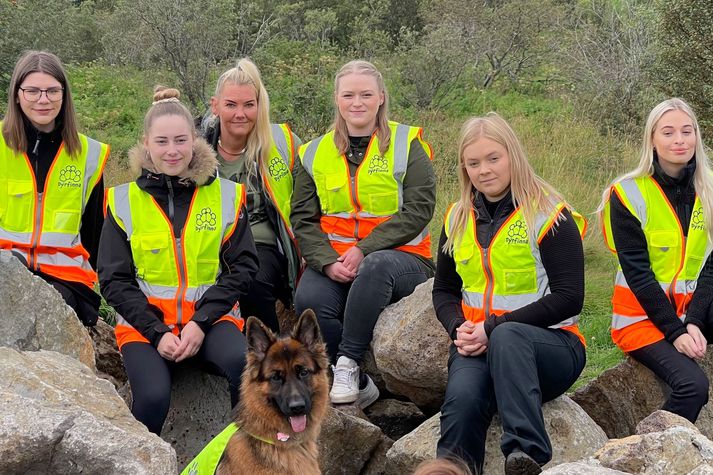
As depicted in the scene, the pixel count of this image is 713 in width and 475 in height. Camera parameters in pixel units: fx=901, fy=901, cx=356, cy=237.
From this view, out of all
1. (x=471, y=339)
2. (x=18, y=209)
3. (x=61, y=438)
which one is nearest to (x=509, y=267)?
(x=471, y=339)

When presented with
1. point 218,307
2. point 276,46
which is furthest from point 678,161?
point 276,46

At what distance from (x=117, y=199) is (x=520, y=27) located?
62.8 feet

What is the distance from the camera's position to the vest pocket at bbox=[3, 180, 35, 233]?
20.9 feet

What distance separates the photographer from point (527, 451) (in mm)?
4879

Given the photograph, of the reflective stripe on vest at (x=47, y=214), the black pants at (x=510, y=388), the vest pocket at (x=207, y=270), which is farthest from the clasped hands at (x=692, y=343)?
the reflective stripe on vest at (x=47, y=214)

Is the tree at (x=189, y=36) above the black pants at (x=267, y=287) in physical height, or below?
above

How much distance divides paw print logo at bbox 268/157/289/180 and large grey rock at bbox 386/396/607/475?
7.90 ft

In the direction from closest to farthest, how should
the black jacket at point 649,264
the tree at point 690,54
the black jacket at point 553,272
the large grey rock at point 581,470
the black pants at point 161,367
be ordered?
1. the large grey rock at point 581,470
2. the black jacket at point 553,272
3. the black pants at point 161,367
4. the black jacket at point 649,264
5. the tree at point 690,54

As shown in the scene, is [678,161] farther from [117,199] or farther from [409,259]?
[117,199]

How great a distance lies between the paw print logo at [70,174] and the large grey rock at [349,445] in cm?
247

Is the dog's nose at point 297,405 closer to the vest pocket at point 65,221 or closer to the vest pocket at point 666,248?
the vest pocket at point 65,221

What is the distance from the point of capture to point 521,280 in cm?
545

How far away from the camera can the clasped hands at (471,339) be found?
5.34m

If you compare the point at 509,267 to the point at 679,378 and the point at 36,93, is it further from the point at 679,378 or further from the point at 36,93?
the point at 36,93
